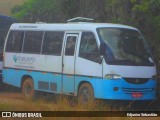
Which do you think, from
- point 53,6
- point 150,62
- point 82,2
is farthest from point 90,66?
point 53,6

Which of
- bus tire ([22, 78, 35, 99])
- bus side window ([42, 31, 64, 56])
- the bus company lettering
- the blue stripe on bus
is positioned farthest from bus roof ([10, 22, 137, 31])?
bus tire ([22, 78, 35, 99])

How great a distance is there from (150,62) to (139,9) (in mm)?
2082

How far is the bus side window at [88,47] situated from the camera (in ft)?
48.8

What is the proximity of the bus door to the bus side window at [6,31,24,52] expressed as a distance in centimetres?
282

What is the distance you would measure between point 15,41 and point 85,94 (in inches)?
182

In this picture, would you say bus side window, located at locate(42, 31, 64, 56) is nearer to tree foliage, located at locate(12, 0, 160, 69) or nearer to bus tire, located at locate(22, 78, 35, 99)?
bus tire, located at locate(22, 78, 35, 99)

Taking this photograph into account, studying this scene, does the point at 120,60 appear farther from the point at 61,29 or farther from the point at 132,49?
the point at 61,29

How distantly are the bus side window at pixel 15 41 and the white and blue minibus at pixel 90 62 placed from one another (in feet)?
2.02

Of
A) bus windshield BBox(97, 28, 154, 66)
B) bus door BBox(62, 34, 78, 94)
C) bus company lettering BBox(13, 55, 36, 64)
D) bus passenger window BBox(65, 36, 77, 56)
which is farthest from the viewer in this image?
bus company lettering BBox(13, 55, 36, 64)

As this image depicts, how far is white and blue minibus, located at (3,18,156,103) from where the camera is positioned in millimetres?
14523

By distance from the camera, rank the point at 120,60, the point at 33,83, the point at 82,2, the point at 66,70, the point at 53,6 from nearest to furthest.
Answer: the point at 120,60 < the point at 66,70 < the point at 33,83 < the point at 82,2 < the point at 53,6

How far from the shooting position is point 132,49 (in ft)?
49.7

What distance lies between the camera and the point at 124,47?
14984 millimetres

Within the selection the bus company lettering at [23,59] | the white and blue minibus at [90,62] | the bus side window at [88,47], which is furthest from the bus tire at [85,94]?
the bus company lettering at [23,59]
